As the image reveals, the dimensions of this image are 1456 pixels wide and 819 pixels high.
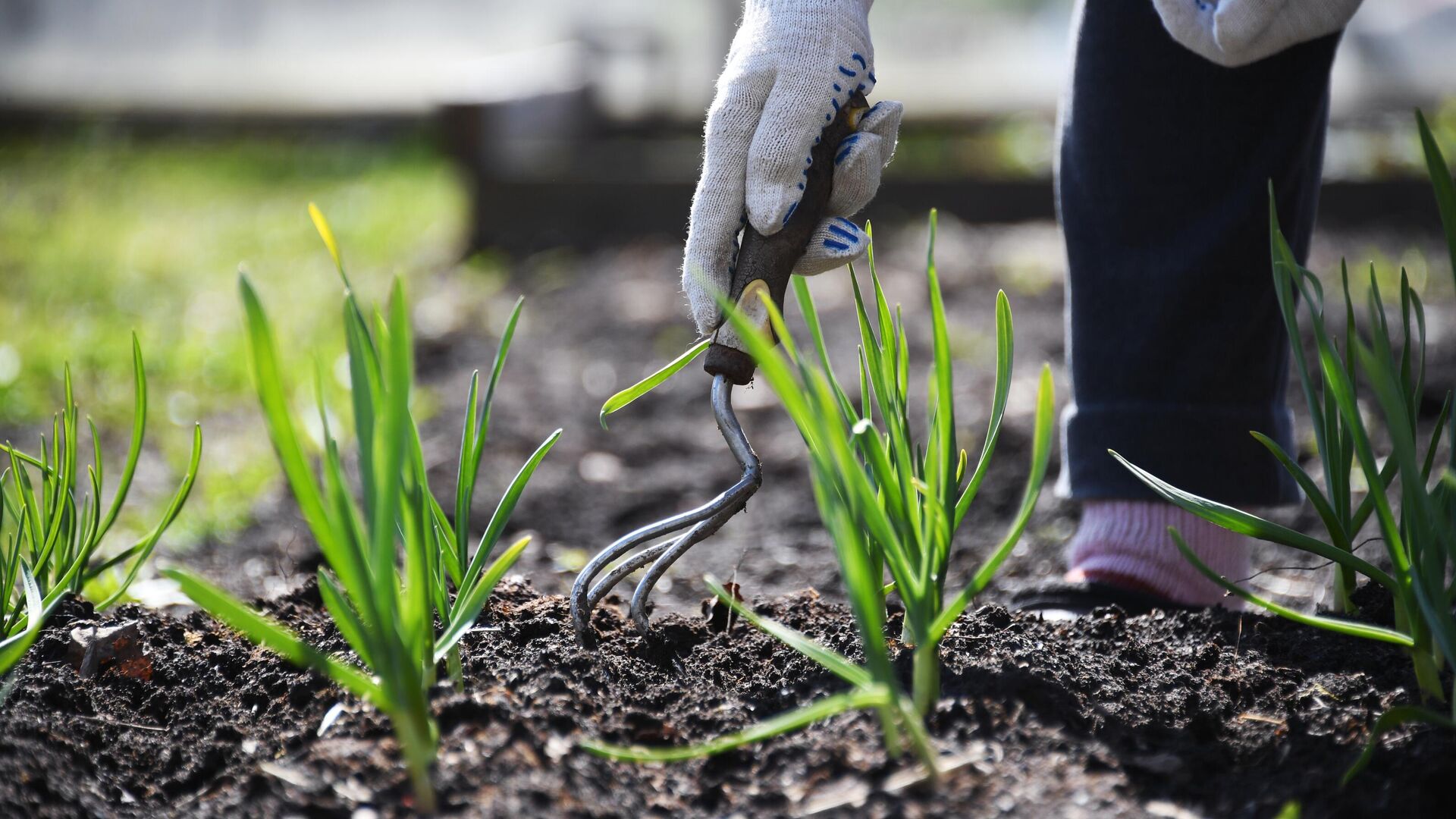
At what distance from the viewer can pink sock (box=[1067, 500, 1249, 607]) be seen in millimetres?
1605

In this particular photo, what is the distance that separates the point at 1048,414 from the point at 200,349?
115 inches

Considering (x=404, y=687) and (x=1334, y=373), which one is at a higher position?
(x=1334, y=373)

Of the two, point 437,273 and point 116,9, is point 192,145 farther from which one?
point 437,273

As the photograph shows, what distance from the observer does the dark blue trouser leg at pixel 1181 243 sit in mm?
1587

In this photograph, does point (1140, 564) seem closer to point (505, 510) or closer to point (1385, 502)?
point (1385, 502)

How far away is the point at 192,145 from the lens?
24.5 ft

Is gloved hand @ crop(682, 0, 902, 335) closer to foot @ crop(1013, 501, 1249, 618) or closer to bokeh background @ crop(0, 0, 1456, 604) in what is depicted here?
foot @ crop(1013, 501, 1249, 618)

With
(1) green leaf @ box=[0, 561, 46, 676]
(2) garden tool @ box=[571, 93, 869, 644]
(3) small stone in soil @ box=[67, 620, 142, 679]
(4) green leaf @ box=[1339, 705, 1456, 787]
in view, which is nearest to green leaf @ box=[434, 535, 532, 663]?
(2) garden tool @ box=[571, 93, 869, 644]

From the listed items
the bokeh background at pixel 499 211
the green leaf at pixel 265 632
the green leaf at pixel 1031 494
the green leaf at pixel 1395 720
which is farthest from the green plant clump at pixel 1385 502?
the bokeh background at pixel 499 211

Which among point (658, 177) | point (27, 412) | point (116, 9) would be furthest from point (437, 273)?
point (116, 9)

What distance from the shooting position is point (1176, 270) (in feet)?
5.32

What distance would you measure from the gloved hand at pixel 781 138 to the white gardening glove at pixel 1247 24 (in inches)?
14.7

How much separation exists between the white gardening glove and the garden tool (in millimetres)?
471

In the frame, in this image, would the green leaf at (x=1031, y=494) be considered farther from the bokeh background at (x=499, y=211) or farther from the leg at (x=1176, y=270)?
the bokeh background at (x=499, y=211)
